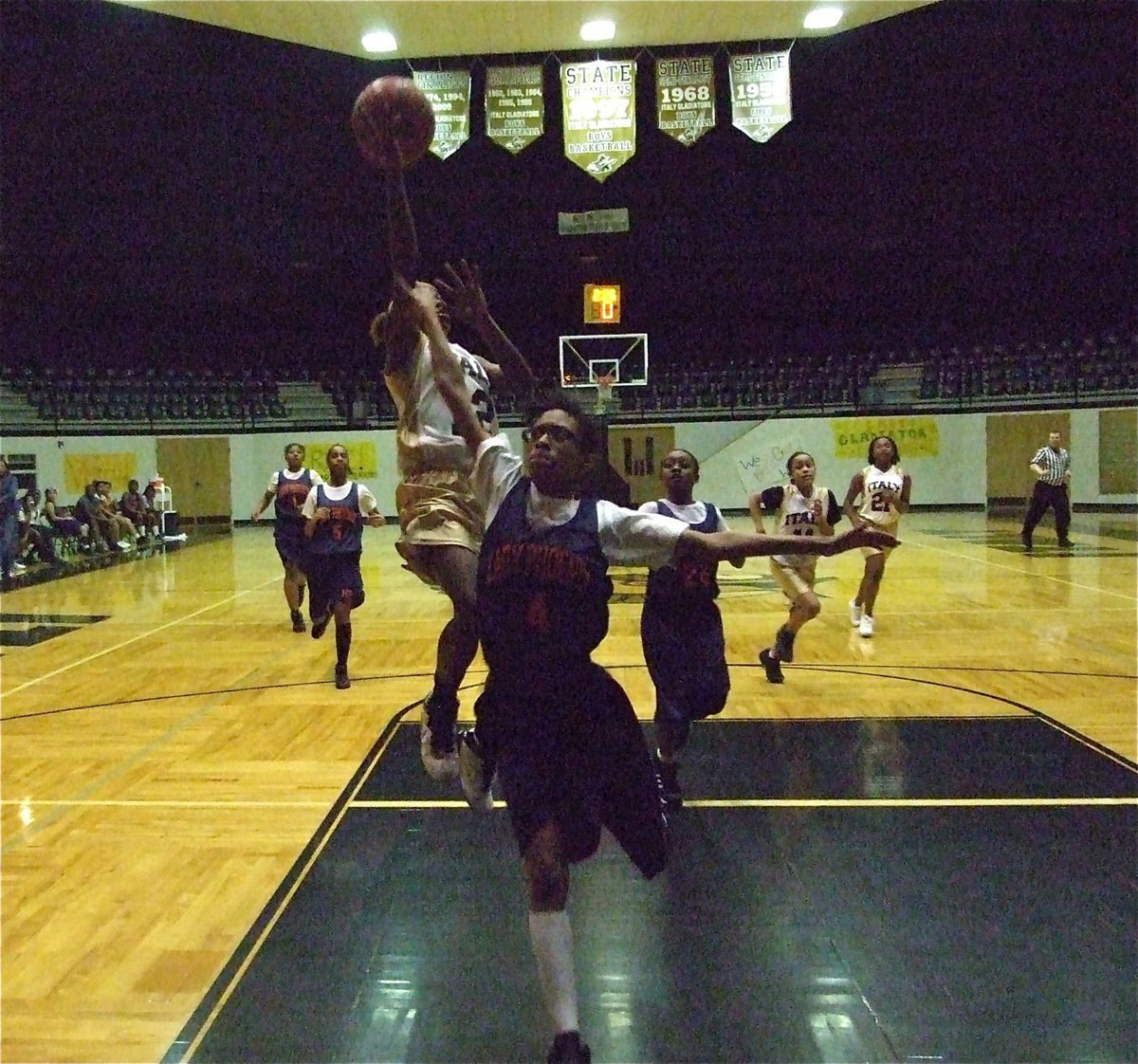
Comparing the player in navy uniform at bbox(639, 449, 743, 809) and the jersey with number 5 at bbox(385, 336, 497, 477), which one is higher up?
the jersey with number 5 at bbox(385, 336, 497, 477)

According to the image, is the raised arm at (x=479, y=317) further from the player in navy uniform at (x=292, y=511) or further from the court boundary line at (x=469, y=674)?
the player in navy uniform at (x=292, y=511)

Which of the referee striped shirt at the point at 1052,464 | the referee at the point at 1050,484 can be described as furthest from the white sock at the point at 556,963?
the referee striped shirt at the point at 1052,464

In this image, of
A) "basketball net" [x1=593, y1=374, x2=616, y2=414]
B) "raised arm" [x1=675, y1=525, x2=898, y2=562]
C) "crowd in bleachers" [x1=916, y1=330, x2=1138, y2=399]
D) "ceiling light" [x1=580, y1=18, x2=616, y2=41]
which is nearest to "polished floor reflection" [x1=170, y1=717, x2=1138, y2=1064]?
"raised arm" [x1=675, y1=525, x2=898, y2=562]

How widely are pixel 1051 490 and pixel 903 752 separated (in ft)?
32.5

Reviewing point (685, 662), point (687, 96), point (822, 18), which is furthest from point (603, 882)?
point (822, 18)

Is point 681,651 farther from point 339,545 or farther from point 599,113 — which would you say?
point 599,113

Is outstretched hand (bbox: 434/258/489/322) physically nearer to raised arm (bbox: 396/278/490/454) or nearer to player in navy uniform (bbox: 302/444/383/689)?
raised arm (bbox: 396/278/490/454)

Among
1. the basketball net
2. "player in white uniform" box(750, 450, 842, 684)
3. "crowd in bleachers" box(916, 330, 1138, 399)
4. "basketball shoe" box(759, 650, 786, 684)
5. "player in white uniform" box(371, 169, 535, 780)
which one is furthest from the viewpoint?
"crowd in bleachers" box(916, 330, 1138, 399)

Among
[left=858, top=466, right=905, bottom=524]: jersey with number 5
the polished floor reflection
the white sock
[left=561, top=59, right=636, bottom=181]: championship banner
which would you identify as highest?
[left=561, top=59, right=636, bottom=181]: championship banner

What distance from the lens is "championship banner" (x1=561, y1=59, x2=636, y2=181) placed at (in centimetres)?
1200

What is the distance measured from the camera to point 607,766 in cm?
222

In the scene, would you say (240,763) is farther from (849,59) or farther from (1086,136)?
(1086,136)

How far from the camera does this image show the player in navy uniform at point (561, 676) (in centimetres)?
214

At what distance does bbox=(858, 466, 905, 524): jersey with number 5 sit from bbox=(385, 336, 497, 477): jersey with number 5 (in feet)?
15.1
